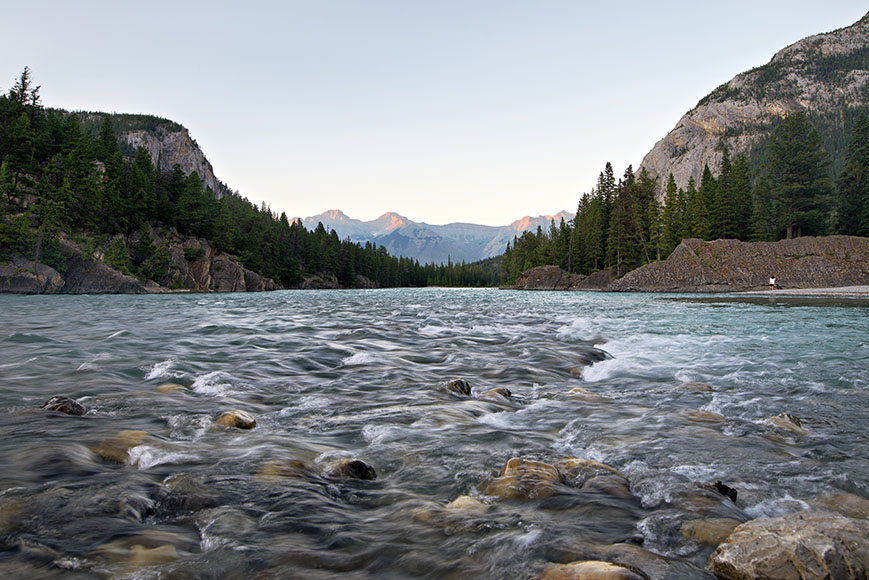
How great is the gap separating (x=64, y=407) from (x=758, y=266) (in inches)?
2696

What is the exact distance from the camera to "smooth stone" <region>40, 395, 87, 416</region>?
7.19 metres

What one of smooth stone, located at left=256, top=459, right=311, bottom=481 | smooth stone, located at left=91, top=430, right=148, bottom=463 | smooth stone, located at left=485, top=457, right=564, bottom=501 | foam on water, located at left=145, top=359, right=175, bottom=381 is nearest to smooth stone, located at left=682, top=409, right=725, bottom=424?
smooth stone, located at left=485, top=457, right=564, bottom=501

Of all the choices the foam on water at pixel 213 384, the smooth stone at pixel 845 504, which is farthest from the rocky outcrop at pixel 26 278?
the smooth stone at pixel 845 504

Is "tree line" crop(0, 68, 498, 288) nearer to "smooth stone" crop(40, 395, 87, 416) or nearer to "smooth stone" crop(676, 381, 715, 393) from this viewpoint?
"smooth stone" crop(40, 395, 87, 416)

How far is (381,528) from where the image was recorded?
13.3ft

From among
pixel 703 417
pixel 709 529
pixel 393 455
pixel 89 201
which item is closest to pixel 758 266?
pixel 703 417

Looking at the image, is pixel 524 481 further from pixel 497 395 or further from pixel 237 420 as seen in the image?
pixel 237 420

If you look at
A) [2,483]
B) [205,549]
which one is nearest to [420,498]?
[205,549]

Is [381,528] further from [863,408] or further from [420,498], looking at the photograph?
[863,408]

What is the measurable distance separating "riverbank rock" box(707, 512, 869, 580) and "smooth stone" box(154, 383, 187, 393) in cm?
945

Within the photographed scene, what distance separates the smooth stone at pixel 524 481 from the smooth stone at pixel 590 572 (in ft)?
4.89

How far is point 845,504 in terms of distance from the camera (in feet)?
14.8

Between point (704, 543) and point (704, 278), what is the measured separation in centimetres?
6668

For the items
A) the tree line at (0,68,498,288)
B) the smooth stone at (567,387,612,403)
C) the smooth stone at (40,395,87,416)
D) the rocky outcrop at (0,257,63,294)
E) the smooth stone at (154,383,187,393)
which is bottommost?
the smooth stone at (154,383,187,393)
